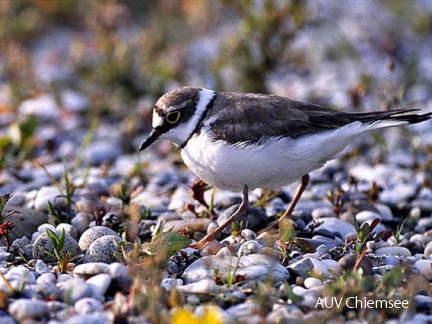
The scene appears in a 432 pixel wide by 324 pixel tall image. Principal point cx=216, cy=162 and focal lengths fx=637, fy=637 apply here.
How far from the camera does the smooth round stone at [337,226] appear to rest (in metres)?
4.16

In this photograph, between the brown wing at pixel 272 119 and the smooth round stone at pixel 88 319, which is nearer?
the smooth round stone at pixel 88 319

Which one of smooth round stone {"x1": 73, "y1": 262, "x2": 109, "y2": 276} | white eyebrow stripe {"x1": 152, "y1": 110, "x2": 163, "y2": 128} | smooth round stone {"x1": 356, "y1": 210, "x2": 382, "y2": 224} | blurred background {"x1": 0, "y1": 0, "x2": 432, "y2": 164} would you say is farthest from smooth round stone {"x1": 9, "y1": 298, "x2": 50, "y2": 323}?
blurred background {"x1": 0, "y1": 0, "x2": 432, "y2": 164}

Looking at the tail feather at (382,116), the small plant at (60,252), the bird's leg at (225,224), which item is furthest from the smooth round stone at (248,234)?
the small plant at (60,252)

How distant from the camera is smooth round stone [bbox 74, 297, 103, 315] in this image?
9.61ft

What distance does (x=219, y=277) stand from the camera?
10.7 feet

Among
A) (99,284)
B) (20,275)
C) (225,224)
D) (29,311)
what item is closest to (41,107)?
(225,224)

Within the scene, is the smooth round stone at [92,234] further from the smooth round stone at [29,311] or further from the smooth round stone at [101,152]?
the smooth round stone at [101,152]

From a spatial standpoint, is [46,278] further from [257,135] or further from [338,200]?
[338,200]

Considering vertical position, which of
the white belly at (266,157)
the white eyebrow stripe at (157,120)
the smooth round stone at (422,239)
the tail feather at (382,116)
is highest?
the white eyebrow stripe at (157,120)

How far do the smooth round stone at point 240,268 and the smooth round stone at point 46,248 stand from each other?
73cm

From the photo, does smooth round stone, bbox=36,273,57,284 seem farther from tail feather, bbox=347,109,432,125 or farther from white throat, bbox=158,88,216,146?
tail feather, bbox=347,109,432,125

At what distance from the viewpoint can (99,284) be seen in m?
3.18

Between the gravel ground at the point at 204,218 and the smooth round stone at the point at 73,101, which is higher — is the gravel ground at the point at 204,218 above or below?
below

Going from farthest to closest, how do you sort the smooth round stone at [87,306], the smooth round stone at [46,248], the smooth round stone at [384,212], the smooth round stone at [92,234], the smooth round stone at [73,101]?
the smooth round stone at [73,101]
the smooth round stone at [384,212]
the smooth round stone at [92,234]
the smooth round stone at [46,248]
the smooth round stone at [87,306]
